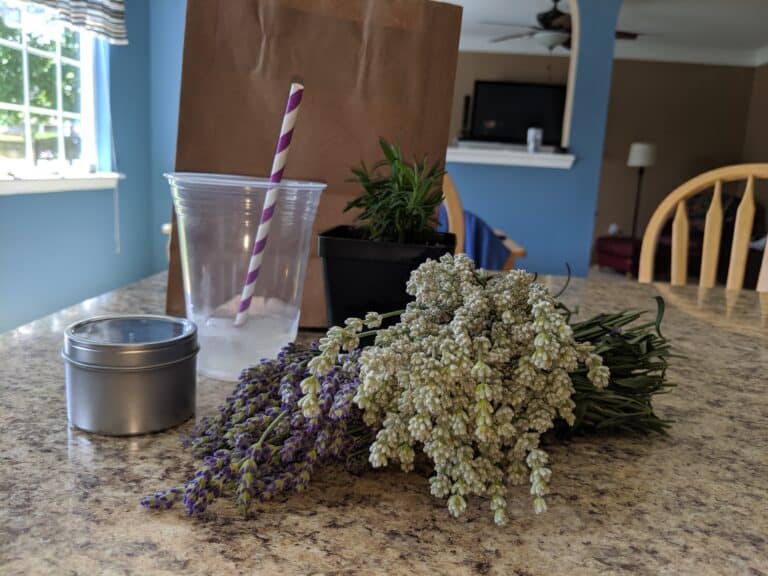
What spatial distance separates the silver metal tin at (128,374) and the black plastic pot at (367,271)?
18 centimetres

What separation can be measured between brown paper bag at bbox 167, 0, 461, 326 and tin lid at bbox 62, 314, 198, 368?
290 mm

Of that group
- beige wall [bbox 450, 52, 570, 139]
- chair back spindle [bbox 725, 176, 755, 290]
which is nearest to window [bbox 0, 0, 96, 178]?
chair back spindle [bbox 725, 176, 755, 290]

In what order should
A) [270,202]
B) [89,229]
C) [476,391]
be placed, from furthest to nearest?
1. [89,229]
2. [270,202]
3. [476,391]

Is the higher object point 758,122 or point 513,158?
point 758,122

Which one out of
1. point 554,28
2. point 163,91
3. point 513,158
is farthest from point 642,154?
point 163,91

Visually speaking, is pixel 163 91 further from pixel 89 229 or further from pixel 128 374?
pixel 128 374

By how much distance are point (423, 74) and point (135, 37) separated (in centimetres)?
323

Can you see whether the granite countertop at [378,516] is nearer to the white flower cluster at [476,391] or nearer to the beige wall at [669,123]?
the white flower cluster at [476,391]

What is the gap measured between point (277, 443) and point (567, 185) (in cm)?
344

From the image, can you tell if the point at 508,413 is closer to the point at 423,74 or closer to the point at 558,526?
the point at 558,526

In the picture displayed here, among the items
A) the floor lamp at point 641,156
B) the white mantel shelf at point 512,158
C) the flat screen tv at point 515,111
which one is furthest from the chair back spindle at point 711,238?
the flat screen tv at point 515,111

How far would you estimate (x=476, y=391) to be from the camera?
0.37 m

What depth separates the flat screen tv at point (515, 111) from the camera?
714 centimetres

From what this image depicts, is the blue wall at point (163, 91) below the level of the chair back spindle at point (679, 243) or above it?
above
